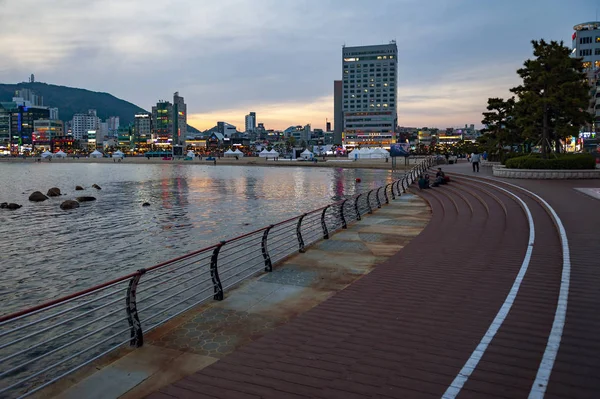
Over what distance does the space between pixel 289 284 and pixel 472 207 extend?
13847 mm

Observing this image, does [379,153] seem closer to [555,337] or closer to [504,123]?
[504,123]

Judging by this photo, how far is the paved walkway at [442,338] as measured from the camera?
5.02 metres

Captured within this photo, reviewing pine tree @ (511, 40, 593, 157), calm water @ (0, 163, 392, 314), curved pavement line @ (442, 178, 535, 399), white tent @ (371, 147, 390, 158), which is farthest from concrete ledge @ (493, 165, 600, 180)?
white tent @ (371, 147, 390, 158)

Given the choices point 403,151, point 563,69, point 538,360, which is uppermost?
point 563,69

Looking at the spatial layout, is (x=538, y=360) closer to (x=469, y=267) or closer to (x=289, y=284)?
(x=469, y=267)

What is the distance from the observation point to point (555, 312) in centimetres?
695

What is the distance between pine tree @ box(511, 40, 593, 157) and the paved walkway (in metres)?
25.2

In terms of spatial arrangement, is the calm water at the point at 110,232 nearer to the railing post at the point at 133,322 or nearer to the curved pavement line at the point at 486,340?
the railing post at the point at 133,322

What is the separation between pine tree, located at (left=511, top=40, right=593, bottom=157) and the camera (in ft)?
106

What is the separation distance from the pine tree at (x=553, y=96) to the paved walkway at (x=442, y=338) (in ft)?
82.5

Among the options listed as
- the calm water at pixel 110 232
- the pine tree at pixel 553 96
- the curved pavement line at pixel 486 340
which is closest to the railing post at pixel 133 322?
the curved pavement line at pixel 486 340

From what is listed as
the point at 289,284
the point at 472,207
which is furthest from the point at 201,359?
the point at 472,207

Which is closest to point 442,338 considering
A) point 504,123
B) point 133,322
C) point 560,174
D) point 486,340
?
point 486,340

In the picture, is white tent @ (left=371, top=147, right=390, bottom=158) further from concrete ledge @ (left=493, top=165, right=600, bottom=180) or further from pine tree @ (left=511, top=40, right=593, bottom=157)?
concrete ledge @ (left=493, top=165, right=600, bottom=180)
